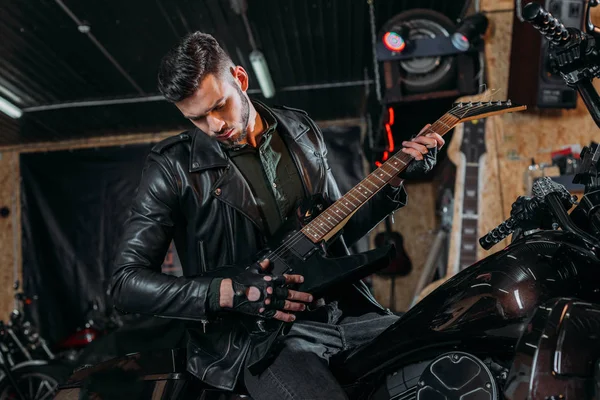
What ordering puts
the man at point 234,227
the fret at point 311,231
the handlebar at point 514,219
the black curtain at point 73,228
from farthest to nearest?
1. the black curtain at point 73,228
2. the fret at point 311,231
3. the man at point 234,227
4. the handlebar at point 514,219

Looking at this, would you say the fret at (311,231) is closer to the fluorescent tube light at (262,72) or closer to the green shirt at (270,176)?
the green shirt at (270,176)

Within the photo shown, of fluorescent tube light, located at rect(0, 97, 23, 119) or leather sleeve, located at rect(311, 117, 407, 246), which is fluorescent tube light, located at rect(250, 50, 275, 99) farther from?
leather sleeve, located at rect(311, 117, 407, 246)

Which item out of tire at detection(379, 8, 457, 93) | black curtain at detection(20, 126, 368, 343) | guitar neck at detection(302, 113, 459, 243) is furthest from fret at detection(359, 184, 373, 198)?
black curtain at detection(20, 126, 368, 343)

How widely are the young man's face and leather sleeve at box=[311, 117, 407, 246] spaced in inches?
14.4

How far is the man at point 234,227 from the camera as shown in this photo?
5.72 feet

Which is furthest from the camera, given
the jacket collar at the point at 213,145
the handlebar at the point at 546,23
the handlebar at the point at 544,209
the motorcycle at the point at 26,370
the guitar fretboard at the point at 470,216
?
the motorcycle at the point at 26,370

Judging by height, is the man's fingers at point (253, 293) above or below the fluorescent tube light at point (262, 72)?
below

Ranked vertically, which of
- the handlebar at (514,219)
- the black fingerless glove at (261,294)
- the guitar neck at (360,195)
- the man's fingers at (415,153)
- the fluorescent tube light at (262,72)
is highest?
the fluorescent tube light at (262,72)

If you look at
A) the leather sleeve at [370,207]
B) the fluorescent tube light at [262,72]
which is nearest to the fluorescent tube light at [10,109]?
the fluorescent tube light at [262,72]

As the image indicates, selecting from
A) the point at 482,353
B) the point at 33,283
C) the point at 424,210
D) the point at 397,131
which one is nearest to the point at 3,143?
the point at 33,283

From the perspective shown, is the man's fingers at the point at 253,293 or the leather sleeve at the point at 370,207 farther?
the leather sleeve at the point at 370,207

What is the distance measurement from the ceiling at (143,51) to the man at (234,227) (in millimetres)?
4720

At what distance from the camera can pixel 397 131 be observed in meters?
7.72

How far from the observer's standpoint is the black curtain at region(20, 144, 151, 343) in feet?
30.7
